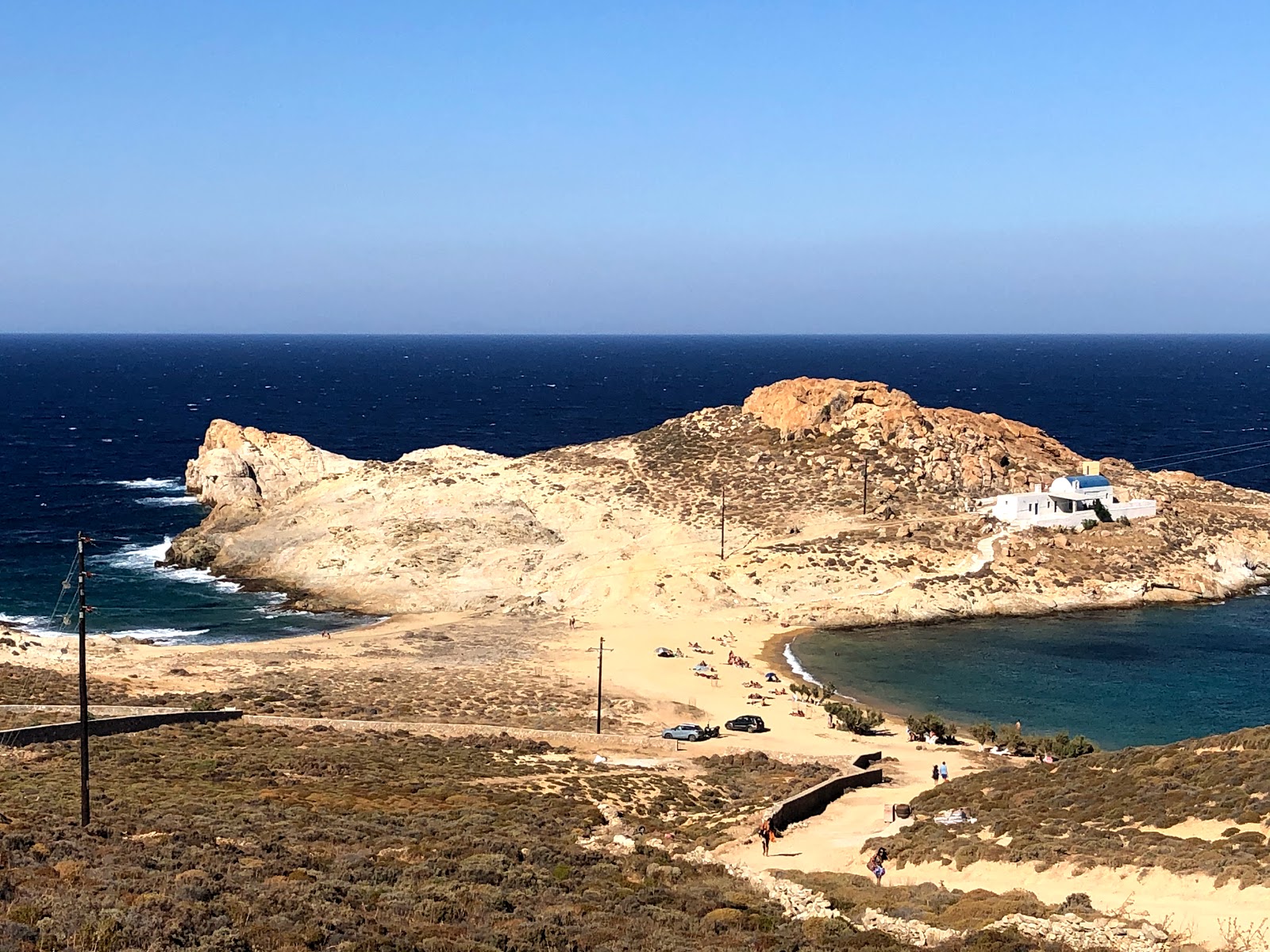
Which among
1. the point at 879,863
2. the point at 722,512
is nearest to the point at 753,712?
the point at 879,863

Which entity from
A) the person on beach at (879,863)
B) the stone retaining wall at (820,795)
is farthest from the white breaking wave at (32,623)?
the person on beach at (879,863)

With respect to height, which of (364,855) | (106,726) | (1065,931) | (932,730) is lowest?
(932,730)

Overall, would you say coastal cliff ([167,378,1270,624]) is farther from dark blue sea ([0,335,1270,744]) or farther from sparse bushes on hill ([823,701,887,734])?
sparse bushes on hill ([823,701,887,734])

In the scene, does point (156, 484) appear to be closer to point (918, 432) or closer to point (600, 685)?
point (918, 432)

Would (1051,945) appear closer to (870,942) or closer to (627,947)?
(870,942)

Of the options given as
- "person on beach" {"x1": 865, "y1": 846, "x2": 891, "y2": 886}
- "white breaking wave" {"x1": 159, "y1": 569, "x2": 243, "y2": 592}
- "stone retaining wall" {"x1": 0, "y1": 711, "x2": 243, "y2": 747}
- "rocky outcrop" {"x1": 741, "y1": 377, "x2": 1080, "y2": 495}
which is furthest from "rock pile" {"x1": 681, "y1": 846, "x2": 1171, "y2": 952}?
"rocky outcrop" {"x1": 741, "y1": 377, "x2": 1080, "y2": 495}

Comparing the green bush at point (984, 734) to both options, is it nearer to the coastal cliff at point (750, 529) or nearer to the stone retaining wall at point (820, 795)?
the stone retaining wall at point (820, 795)

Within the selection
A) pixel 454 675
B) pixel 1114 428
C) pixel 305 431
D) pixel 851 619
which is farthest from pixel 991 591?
pixel 305 431
